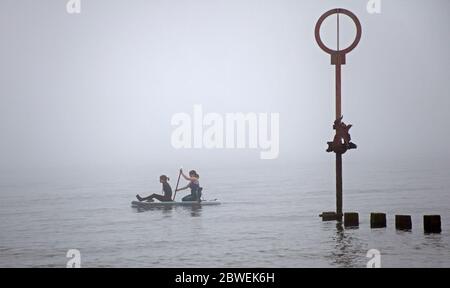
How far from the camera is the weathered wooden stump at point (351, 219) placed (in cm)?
2948

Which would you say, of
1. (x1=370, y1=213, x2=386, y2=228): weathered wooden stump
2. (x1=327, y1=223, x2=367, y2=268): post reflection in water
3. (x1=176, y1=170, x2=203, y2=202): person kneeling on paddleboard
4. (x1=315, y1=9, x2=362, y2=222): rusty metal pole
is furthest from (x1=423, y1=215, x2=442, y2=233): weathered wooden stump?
(x1=176, y1=170, x2=203, y2=202): person kneeling on paddleboard

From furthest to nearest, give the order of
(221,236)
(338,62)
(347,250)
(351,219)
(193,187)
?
(193,187)
(221,236)
(351,219)
(338,62)
(347,250)

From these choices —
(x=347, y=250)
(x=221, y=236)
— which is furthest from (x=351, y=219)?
(x=347, y=250)

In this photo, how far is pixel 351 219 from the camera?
2969cm

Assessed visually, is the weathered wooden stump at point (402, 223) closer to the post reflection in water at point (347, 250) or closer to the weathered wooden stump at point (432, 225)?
the weathered wooden stump at point (432, 225)

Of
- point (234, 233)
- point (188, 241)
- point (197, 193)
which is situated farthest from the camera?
point (197, 193)

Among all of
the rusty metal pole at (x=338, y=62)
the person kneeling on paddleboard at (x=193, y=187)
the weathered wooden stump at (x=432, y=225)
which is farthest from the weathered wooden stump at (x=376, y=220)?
the person kneeling on paddleboard at (x=193, y=187)

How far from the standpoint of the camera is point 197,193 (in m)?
39.7

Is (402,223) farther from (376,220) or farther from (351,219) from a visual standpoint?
(351,219)

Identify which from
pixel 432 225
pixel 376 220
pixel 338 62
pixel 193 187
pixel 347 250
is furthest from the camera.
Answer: pixel 193 187

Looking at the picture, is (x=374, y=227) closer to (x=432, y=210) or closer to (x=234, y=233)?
(x=234, y=233)

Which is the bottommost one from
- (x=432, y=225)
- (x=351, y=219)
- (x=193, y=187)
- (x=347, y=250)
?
(x=347, y=250)
